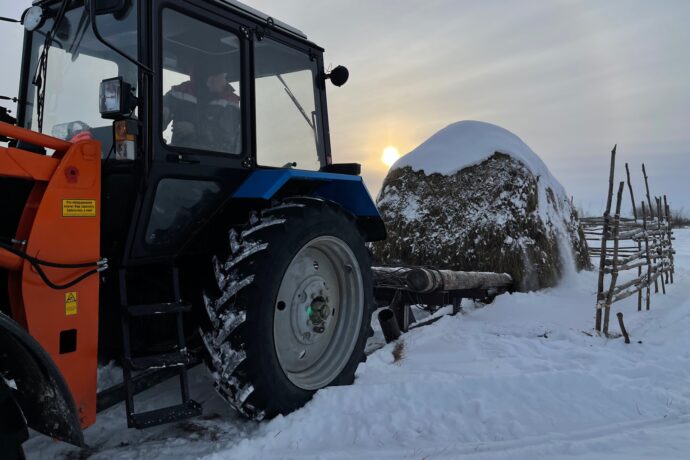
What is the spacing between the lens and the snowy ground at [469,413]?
2994 mm

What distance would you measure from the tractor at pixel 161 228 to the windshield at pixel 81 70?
1 cm

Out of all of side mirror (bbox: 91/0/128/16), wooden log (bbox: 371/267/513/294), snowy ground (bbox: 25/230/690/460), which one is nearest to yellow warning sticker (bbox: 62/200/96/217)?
side mirror (bbox: 91/0/128/16)

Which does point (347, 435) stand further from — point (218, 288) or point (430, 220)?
Result: point (430, 220)

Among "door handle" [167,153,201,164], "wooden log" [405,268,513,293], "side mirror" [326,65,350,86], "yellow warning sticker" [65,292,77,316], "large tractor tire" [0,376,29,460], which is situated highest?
"side mirror" [326,65,350,86]

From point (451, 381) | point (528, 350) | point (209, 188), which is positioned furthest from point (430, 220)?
point (209, 188)

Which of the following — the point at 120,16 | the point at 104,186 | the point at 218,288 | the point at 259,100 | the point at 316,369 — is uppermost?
the point at 120,16

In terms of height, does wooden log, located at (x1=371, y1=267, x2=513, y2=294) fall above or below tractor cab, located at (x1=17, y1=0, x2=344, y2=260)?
below

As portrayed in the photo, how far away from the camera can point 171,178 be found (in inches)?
123

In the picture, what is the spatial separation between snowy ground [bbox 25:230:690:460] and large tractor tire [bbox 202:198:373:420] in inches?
8.4

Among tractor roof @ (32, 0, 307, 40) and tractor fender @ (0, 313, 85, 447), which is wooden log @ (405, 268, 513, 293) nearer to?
tractor roof @ (32, 0, 307, 40)

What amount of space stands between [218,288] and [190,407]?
668mm

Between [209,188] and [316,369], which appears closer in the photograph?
[209,188]

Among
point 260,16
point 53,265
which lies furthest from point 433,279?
point 53,265

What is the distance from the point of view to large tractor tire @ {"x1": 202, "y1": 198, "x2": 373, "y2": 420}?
9.98 ft
